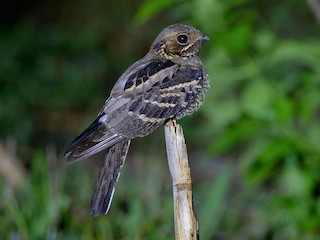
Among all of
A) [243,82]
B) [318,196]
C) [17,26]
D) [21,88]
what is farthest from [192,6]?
[17,26]

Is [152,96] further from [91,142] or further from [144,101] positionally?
[91,142]

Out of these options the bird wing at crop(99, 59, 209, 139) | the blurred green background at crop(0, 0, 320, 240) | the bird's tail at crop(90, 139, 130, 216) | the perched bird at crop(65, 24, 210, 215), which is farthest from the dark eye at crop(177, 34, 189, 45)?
the blurred green background at crop(0, 0, 320, 240)

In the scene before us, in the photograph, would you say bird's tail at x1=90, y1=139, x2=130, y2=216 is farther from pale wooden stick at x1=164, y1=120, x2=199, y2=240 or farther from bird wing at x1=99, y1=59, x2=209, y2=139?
pale wooden stick at x1=164, y1=120, x2=199, y2=240

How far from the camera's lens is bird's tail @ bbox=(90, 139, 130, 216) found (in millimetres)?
2934

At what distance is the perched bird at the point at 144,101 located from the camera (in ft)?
9.74

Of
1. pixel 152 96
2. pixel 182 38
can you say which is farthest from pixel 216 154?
pixel 152 96

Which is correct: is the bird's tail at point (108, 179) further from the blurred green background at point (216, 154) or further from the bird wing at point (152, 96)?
the blurred green background at point (216, 154)

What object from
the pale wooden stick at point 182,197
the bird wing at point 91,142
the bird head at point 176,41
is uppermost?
the bird head at point 176,41

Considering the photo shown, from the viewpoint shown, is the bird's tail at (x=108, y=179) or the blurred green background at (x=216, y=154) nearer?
the bird's tail at (x=108, y=179)

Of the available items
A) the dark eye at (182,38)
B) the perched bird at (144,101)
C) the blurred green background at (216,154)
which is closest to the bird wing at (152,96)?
the perched bird at (144,101)

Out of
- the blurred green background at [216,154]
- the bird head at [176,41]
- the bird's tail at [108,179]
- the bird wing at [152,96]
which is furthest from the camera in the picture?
the blurred green background at [216,154]

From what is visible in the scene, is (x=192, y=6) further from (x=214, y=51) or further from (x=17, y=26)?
(x=17, y=26)

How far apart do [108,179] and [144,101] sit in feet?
1.06

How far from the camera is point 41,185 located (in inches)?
201
